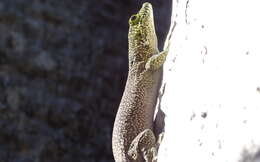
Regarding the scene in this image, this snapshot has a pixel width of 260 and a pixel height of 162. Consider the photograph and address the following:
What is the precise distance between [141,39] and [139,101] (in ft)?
1.38

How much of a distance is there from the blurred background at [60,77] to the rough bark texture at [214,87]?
314 centimetres

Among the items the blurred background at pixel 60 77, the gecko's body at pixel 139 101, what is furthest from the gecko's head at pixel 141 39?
the blurred background at pixel 60 77

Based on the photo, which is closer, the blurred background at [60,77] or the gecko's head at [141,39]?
the gecko's head at [141,39]

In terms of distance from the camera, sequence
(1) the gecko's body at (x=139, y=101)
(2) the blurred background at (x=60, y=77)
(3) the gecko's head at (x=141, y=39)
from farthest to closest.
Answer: (2) the blurred background at (x=60, y=77) → (3) the gecko's head at (x=141, y=39) → (1) the gecko's body at (x=139, y=101)

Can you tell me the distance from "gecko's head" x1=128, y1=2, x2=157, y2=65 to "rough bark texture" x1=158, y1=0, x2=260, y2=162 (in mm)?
501

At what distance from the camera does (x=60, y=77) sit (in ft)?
18.2

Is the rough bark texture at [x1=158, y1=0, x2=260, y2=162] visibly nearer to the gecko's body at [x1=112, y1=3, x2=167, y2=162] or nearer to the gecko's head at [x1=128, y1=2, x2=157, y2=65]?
the gecko's body at [x1=112, y1=3, x2=167, y2=162]

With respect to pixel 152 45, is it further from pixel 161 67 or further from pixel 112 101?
pixel 112 101

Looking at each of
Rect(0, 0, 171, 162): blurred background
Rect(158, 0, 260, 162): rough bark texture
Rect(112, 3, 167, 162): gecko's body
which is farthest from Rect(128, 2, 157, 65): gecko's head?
Rect(0, 0, 171, 162): blurred background

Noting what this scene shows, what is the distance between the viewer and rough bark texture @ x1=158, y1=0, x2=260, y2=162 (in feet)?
5.02

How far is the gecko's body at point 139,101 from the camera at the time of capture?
2447 mm

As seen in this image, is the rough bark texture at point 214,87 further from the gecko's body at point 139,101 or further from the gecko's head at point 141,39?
the gecko's head at point 141,39

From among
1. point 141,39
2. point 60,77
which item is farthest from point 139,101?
point 60,77

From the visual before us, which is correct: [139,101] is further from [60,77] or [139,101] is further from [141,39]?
[60,77]
